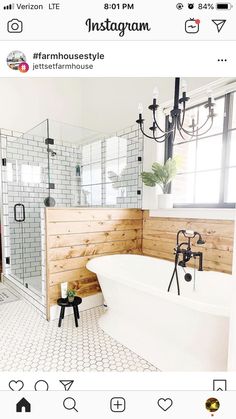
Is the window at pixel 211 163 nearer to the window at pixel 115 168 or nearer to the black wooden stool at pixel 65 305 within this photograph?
the window at pixel 115 168

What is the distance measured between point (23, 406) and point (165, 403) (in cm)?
32

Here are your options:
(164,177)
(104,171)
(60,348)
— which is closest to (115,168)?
(104,171)

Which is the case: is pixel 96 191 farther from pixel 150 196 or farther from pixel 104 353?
pixel 104 353

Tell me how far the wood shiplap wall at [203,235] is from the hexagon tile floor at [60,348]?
99 centimetres

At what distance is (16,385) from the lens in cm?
49

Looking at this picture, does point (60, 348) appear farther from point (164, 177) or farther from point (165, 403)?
point (164, 177)

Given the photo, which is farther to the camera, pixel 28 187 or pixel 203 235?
pixel 28 187

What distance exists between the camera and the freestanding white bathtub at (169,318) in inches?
46.2

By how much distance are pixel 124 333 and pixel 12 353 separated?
0.84 metres
